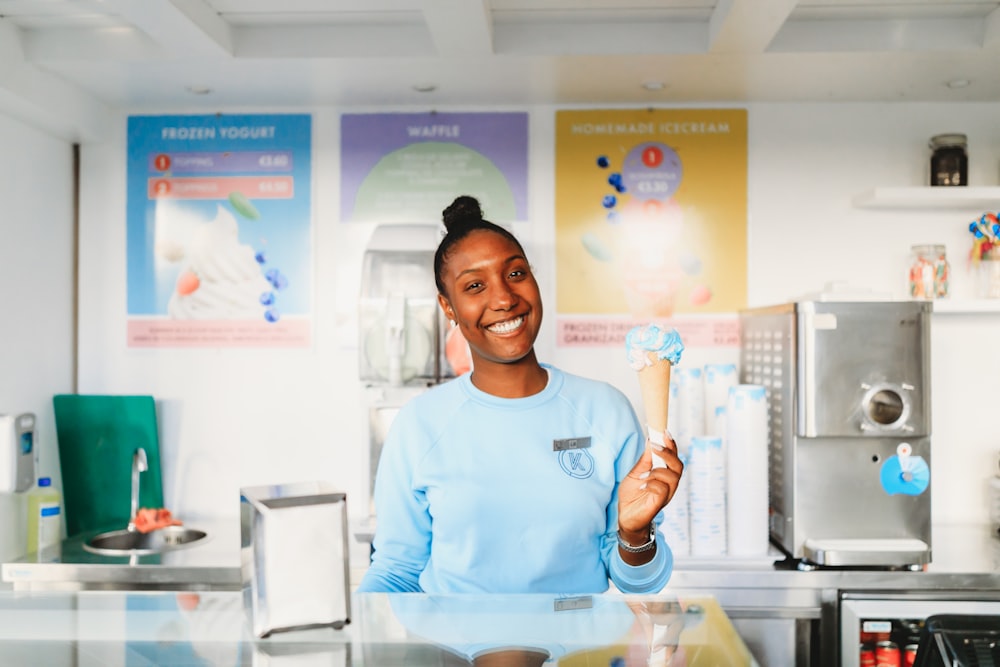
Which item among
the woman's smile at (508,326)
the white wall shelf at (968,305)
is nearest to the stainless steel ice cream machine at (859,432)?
the white wall shelf at (968,305)

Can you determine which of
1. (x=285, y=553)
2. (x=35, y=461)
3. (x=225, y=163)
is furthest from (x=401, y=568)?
(x=225, y=163)

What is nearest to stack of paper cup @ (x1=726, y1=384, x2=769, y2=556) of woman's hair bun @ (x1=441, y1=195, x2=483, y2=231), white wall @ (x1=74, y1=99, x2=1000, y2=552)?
white wall @ (x1=74, y1=99, x2=1000, y2=552)

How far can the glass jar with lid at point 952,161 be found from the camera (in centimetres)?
297

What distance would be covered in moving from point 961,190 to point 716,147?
82cm

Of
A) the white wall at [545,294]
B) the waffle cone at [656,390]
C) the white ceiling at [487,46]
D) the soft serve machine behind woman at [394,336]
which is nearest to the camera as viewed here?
the waffle cone at [656,390]

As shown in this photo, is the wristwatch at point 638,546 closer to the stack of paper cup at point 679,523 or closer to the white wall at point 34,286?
the stack of paper cup at point 679,523

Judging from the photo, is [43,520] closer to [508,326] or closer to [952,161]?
[508,326]

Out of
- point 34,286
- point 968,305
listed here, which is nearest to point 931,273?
point 968,305

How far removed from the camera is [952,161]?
297cm

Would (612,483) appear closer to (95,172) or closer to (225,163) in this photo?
(225,163)

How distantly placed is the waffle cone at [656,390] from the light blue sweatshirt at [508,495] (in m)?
0.32

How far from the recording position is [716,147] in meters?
3.12

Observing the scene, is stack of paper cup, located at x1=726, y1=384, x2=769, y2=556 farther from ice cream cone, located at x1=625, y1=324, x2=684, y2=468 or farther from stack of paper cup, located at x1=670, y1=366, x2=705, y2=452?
ice cream cone, located at x1=625, y1=324, x2=684, y2=468

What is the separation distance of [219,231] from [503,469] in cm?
200
